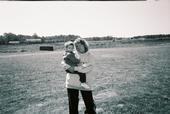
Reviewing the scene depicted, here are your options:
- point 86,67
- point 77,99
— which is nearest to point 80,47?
point 86,67

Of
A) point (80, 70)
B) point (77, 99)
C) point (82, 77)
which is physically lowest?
point (77, 99)

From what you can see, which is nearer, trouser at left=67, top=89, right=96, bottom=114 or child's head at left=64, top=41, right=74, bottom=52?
child's head at left=64, top=41, right=74, bottom=52

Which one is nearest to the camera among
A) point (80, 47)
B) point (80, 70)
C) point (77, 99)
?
point (80, 70)

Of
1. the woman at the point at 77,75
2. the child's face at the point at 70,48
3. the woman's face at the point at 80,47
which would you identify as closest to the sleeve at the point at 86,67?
the woman at the point at 77,75

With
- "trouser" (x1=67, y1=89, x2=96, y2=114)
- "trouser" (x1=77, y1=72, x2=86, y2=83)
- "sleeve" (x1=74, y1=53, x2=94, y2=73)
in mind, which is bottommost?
"trouser" (x1=67, y1=89, x2=96, y2=114)

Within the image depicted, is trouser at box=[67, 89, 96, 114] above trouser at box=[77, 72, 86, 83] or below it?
below

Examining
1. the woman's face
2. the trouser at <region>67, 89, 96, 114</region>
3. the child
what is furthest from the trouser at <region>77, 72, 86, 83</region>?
the woman's face

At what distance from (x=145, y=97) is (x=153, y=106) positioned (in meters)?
1.01

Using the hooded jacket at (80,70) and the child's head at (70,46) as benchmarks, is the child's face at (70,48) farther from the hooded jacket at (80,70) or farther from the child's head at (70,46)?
the hooded jacket at (80,70)

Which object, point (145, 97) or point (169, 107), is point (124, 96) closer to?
point (145, 97)

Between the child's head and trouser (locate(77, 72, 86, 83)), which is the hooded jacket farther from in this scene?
the child's head

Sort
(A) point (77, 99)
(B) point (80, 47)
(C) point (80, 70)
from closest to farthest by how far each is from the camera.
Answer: (C) point (80, 70)
(B) point (80, 47)
(A) point (77, 99)

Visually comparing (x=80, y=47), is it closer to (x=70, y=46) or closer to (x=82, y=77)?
(x=70, y=46)

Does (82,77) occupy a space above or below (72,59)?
below
